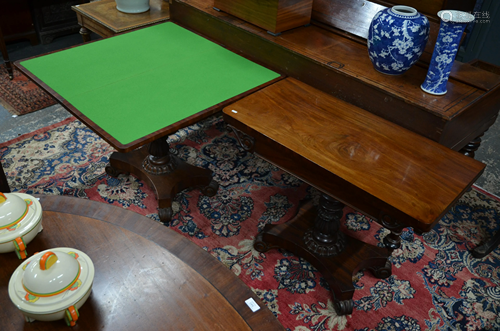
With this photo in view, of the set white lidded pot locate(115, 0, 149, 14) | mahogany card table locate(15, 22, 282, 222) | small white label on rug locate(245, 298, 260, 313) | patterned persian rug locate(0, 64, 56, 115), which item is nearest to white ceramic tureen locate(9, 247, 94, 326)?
small white label on rug locate(245, 298, 260, 313)

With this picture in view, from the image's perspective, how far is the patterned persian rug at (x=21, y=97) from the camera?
11.2 feet

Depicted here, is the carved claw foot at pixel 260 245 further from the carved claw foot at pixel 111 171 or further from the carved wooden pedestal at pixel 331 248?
the carved claw foot at pixel 111 171

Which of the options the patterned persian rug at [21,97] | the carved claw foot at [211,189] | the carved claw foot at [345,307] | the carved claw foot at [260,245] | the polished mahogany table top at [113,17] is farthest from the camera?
the patterned persian rug at [21,97]

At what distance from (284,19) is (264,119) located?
682 millimetres

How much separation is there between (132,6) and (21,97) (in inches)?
49.4

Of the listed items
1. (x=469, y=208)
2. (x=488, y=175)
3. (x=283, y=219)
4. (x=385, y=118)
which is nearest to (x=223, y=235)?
(x=283, y=219)

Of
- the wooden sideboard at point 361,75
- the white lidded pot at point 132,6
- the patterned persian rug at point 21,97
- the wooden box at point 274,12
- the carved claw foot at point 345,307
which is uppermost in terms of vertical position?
the wooden box at point 274,12

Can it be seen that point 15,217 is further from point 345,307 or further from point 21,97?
point 21,97

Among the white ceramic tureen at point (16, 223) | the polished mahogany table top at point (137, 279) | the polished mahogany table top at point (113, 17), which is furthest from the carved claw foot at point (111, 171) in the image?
the white ceramic tureen at point (16, 223)

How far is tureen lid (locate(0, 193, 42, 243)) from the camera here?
1.32 metres

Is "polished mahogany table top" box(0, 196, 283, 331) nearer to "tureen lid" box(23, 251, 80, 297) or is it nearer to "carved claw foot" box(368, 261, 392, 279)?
"tureen lid" box(23, 251, 80, 297)

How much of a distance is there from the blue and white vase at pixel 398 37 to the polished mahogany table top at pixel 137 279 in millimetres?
1139

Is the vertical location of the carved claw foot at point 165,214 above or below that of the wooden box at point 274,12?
below

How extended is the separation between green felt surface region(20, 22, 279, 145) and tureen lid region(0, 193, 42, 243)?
1.44 ft
